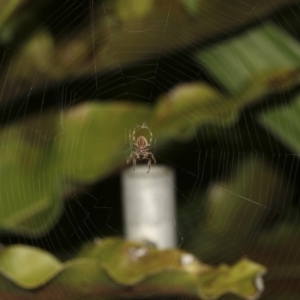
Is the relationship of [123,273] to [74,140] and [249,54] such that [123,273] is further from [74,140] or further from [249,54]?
[249,54]

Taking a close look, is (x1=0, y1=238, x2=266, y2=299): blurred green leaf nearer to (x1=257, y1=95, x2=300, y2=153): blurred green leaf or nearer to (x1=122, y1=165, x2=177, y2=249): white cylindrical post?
(x1=122, y1=165, x2=177, y2=249): white cylindrical post

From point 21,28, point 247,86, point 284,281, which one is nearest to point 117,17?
point 21,28

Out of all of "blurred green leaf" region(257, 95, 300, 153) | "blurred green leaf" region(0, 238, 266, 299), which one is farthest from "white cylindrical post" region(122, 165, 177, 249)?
"blurred green leaf" region(257, 95, 300, 153)

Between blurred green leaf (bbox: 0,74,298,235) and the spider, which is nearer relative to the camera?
blurred green leaf (bbox: 0,74,298,235)

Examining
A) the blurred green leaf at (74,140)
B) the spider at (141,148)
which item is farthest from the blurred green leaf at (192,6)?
the spider at (141,148)

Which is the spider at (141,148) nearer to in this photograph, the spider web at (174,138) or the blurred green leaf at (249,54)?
the spider web at (174,138)
